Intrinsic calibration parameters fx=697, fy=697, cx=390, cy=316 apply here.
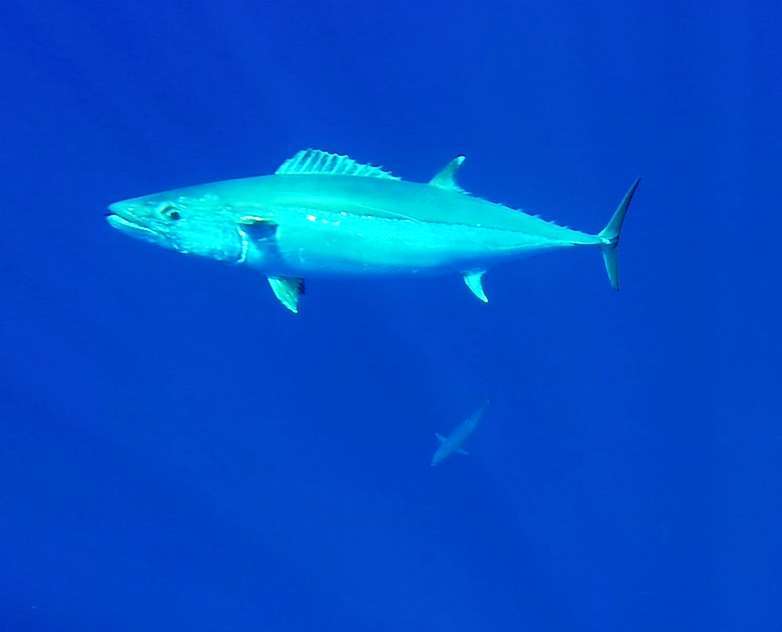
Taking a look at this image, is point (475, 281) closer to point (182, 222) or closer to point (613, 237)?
point (613, 237)

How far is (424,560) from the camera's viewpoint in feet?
29.4

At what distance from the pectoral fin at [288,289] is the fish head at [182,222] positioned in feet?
1.34

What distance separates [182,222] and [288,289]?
879 mm

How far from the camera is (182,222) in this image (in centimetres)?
458

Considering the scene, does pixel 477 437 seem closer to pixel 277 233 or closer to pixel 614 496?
pixel 614 496

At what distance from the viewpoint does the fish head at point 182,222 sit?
4.54 metres

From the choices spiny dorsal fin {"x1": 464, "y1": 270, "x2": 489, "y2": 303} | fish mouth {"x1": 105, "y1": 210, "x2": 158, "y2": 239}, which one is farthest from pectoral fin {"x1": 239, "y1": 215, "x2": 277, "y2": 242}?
spiny dorsal fin {"x1": 464, "y1": 270, "x2": 489, "y2": 303}

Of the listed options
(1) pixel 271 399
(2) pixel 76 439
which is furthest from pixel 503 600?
(2) pixel 76 439

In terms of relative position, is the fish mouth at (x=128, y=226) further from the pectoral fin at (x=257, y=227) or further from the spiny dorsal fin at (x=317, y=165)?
the spiny dorsal fin at (x=317, y=165)

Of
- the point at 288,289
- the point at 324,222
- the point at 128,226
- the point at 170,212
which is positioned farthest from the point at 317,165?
the point at 128,226

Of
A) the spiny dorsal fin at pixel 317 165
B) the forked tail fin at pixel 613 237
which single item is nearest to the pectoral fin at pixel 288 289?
the spiny dorsal fin at pixel 317 165

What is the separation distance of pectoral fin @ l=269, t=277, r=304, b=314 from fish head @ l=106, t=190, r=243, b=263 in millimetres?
407

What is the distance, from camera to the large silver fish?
4.62 m

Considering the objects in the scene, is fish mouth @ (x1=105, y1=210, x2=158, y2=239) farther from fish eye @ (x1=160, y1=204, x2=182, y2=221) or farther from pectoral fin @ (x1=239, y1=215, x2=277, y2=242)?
pectoral fin @ (x1=239, y1=215, x2=277, y2=242)
